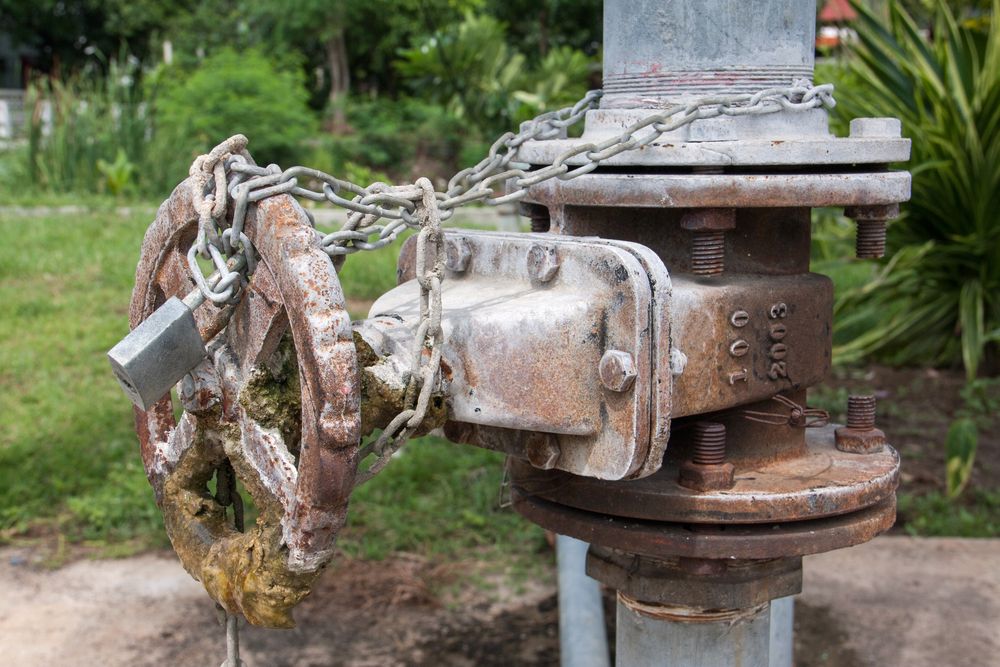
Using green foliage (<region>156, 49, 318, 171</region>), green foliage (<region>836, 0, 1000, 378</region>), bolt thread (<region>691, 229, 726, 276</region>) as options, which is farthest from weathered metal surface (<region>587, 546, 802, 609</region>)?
green foliage (<region>156, 49, 318, 171</region>)

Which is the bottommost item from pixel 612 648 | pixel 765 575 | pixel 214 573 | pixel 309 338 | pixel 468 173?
pixel 612 648

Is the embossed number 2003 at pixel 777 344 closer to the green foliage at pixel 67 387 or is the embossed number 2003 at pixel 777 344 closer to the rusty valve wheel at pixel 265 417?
the rusty valve wheel at pixel 265 417

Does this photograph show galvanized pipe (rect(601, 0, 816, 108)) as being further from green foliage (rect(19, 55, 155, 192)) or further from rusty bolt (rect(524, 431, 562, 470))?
green foliage (rect(19, 55, 155, 192))

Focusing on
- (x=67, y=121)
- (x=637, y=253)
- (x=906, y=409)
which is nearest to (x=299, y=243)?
(x=637, y=253)

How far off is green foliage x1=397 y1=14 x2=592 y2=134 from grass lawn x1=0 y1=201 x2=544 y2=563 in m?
0.98

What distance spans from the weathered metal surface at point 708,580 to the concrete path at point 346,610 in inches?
52.7

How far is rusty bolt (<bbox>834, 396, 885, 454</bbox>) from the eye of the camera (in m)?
1.79

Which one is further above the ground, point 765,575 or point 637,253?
point 637,253

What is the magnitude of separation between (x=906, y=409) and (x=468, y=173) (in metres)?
3.48

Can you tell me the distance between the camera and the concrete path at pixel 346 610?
9.55ft

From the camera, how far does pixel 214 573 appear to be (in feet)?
4.62

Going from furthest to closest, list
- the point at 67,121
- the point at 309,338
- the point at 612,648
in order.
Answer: the point at 67,121
the point at 612,648
the point at 309,338

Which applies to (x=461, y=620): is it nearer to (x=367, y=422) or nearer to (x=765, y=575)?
(x=765, y=575)

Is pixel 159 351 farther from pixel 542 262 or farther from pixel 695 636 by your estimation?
pixel 695 636
